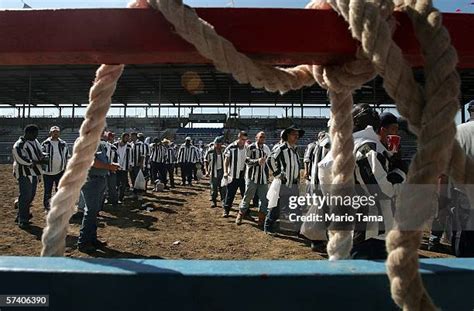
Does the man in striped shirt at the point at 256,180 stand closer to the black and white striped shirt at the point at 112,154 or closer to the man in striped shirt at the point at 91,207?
the man in striped shirt at the point at 91,207

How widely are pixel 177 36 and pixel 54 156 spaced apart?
7.63 meters

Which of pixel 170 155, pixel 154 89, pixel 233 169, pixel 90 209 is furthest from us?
pixel 154 89

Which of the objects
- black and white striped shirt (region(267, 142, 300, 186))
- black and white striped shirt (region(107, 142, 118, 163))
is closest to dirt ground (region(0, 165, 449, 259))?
black and white striped shirt (region(267, 142, 300, 186))

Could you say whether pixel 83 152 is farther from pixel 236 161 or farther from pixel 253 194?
pixel 236 161

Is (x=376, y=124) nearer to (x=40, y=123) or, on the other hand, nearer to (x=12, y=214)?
(x=12, y=214)

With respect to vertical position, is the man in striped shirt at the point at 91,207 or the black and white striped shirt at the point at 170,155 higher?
the black and white striped shirt at the point at 170,155

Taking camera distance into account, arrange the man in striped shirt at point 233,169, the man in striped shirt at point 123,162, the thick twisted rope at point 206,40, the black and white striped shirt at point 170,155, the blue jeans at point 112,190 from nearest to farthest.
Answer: the thick twisted rope at point 206,40 → the man in striped shirt at point 233,169 → the blue jeans at point 112,190 → the man in striped shirt at point 123,162 → the black and white striped shirt at point 170,155

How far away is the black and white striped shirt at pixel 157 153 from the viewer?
46.8 feet

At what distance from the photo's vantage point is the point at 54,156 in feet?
25.0

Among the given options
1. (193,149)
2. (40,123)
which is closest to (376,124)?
(193,149)

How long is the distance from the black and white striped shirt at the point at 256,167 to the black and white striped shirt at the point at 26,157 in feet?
12.9

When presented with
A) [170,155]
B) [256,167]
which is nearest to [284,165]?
[256,167]

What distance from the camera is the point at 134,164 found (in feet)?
36.6

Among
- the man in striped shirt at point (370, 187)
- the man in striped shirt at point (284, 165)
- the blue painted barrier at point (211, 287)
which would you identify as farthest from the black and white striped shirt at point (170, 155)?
the blue painted barrier at point (211, 287)
